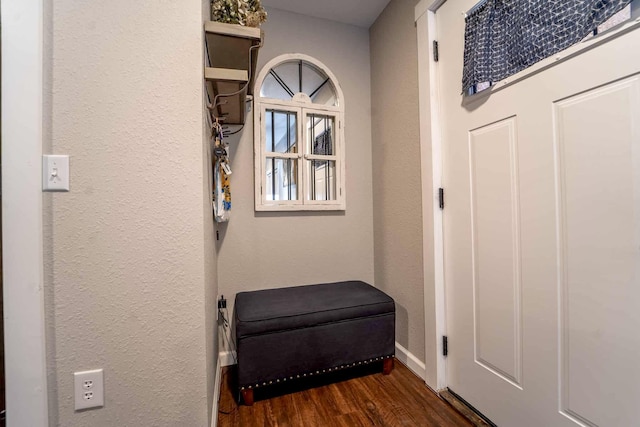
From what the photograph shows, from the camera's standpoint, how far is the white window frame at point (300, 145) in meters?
1.92

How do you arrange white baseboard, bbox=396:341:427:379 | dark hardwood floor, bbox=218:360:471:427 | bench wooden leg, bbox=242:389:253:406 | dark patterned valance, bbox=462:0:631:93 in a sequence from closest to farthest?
dark patterned valance, bbox=462:0:631:93, dark hardwood floor, bbox=218:360:471:427, bench wooden leg, bbox=242:389:253:406, white baseboard, bbox=396:341:427:379

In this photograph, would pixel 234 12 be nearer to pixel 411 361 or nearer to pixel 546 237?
pixel 546 237

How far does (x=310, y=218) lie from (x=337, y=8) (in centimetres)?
159

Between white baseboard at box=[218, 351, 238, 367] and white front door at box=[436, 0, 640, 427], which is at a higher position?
white front door at box=[436, 0, 640, 427]

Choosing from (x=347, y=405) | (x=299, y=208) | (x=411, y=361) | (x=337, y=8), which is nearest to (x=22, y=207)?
(x=299, y=208)

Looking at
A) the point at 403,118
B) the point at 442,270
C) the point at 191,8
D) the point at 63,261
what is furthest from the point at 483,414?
the point at 191,8

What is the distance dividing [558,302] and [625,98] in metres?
0.73

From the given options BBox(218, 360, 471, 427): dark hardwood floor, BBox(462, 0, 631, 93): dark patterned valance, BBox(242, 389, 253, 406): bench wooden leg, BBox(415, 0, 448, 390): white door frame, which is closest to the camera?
BBox(462, 0, 631, 93): dark patterned valance

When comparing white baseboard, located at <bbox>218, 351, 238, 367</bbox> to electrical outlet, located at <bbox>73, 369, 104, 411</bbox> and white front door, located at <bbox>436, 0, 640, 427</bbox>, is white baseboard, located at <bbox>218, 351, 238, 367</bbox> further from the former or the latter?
white front door, located at <bbox>436, 0, 640, 427</bbox>

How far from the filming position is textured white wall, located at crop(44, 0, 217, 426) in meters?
0.87

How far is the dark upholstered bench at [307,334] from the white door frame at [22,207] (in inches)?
29.7

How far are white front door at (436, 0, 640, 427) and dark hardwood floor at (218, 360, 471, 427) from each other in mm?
212

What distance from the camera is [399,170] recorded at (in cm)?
186

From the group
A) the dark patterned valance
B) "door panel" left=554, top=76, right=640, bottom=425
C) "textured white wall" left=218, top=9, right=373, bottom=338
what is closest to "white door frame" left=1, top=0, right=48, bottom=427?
"textured white wall" left=218, top=9, right=373, bottom=338
